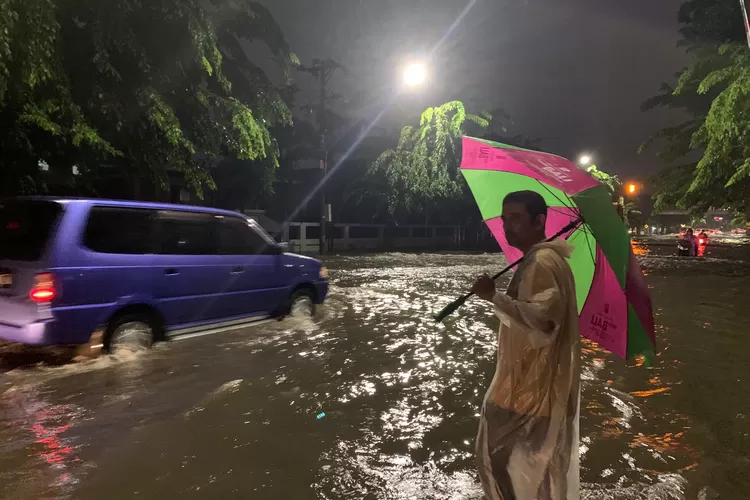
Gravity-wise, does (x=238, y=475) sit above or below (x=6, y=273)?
below

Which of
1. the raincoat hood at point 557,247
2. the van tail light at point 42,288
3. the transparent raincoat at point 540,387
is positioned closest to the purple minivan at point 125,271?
the van tail light at point 42,288

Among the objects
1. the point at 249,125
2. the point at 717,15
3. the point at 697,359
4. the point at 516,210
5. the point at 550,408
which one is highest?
the point at 717,15

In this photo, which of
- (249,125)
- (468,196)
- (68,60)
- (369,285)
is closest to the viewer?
(68,60)

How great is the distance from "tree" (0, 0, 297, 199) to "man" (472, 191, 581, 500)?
22.3 ft

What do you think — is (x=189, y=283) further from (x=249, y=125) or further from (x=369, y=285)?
(x=369, y=285)

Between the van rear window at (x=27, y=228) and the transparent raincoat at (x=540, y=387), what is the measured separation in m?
4.74

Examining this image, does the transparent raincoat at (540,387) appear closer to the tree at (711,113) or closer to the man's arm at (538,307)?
the man's arm at (538,307)

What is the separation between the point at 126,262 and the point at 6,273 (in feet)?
3.52

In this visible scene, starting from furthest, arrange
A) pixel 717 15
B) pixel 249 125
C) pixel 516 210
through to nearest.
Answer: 1. pixel 717 15
2. pixel 249 125
3. pixel 516 210

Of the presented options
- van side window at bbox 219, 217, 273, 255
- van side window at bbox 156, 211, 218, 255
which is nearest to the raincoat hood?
van side window at bbox 156, 211, 218, 255

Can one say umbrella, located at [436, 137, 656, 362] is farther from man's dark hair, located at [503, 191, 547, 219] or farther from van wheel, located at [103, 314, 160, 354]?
van wheel, located at [103, 314, 160, 354]

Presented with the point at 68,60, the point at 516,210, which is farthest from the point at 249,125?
the point at 516,210

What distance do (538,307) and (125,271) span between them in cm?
480

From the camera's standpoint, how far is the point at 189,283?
6.06 m
